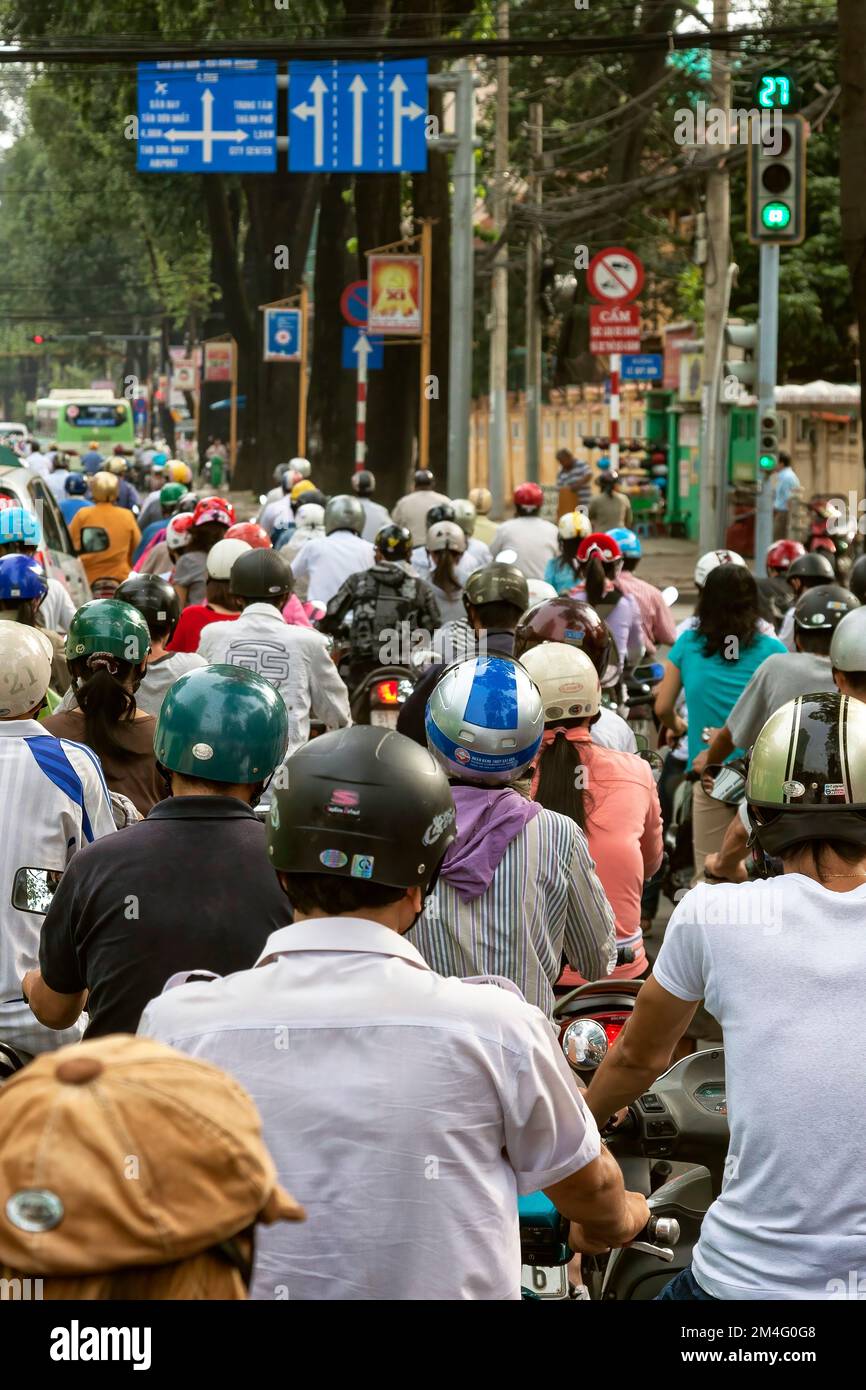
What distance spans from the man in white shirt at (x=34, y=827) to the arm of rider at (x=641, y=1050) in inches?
67.1

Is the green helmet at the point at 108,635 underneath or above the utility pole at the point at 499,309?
underneath

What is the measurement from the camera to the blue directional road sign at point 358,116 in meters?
23.1

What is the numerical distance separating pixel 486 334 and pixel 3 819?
51447 mm

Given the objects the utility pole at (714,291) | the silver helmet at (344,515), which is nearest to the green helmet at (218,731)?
the silver helmet at (344,515)

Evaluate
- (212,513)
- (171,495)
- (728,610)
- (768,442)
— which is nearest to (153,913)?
(728,610)

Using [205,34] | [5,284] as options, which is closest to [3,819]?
[205,34]

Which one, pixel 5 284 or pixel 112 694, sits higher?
pixel 5 284

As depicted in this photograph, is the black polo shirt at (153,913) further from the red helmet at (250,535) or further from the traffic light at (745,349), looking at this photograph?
the traffic light at (745,349)

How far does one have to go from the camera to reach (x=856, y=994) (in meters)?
3.08

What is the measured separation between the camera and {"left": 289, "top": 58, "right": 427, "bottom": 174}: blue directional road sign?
23078 millimetres

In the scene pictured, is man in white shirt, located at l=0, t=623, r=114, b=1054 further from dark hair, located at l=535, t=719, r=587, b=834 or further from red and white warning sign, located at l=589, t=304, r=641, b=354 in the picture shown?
red and white warning sign, located at l=589, t=304, r=641, b=354

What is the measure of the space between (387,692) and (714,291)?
599 inches
